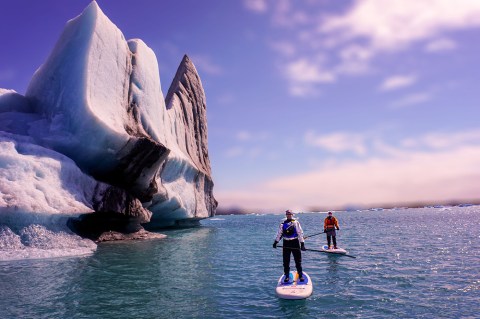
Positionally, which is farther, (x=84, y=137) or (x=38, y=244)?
(x=84, y=137)

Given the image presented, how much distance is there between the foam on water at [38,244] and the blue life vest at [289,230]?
1341 cm

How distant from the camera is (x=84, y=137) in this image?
24891mm

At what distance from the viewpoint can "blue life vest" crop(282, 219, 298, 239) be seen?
11953 mm

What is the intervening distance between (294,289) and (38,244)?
15.4 metres

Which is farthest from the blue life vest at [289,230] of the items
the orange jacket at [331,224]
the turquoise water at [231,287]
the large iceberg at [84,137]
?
the large iceberg at [84,137]

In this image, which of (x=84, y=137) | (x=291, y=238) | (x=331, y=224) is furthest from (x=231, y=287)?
(x=84, y=137)

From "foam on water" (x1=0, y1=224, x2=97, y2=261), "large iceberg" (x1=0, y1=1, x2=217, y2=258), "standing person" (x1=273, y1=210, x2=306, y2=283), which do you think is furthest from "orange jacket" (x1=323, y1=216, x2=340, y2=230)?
"large iceberg" (x1=0, y1=1, x2=217, y2=258)

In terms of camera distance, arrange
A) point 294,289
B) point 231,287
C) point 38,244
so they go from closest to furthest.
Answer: point 294,289 < point 231,287 < point 38,244

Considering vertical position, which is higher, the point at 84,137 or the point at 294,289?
the point at 84,137

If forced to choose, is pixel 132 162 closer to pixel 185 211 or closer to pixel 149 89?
pixel 149 89

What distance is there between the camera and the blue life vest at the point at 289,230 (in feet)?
39.2

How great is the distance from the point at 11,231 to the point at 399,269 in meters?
19.7

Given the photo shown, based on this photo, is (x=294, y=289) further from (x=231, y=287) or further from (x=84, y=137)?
(x=84, y=137)

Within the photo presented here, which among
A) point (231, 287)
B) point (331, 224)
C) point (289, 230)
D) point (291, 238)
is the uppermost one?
point (289, 230)
